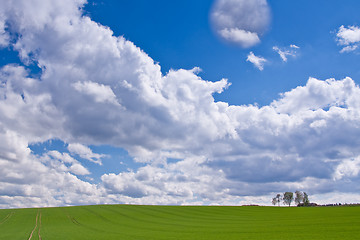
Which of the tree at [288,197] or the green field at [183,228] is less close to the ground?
the tree at [288,197]

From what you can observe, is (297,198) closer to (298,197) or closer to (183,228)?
(298,197)

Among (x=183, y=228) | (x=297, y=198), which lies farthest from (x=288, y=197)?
(x=183, y=228)

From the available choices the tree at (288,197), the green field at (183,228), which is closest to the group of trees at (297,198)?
the tree at (288,197)

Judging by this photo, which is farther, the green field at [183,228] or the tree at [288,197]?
the tree at [288,197]

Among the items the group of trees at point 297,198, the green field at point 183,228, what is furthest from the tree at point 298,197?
the green field at point 183,228

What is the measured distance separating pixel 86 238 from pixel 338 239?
28.0 meters

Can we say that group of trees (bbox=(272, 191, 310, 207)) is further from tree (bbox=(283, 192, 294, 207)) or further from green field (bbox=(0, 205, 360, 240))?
green field (bbox=(0, 205, 360, 240))

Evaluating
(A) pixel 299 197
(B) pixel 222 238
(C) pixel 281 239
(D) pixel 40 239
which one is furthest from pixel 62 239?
(A) pixel 299 197

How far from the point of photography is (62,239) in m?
34.2

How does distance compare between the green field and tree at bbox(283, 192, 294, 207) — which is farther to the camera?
tree at bbox(283, 192, 294, 207)

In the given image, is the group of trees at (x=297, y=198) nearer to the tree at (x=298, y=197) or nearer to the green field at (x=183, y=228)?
the tree at (x=298, y=197)

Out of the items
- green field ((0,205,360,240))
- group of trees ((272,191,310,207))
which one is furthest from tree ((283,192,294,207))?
green field ((0,205,360,240))

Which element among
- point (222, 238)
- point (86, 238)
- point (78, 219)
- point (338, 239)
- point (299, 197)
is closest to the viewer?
point (338, 239)

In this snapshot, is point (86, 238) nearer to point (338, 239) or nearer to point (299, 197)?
point (338, 239)
